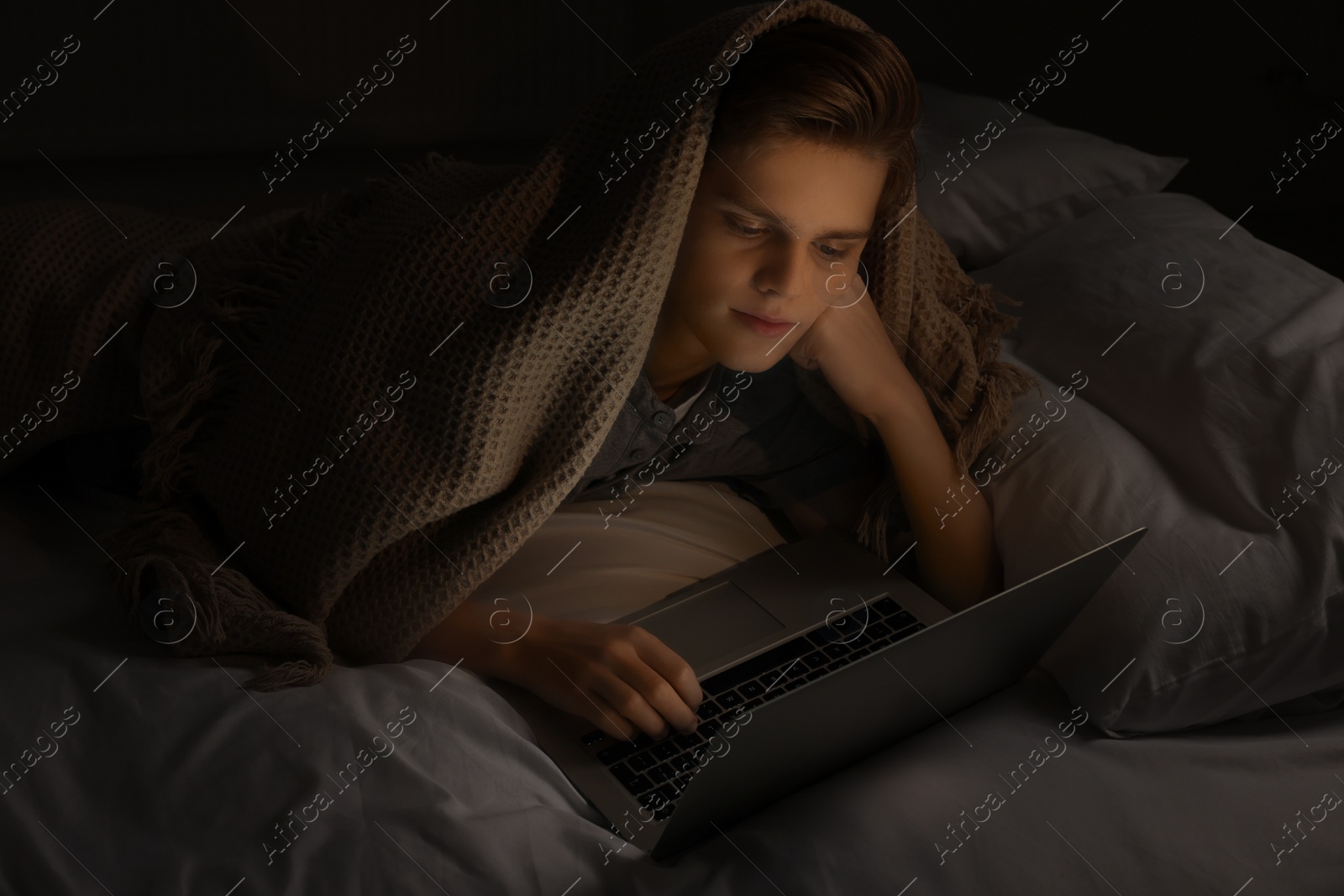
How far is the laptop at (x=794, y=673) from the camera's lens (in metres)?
0.66

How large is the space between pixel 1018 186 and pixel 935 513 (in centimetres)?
61

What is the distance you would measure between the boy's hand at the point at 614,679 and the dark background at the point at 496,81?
3.53ft

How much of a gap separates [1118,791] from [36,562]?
33.8 inches

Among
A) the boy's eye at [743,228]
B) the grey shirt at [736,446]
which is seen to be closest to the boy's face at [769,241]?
the boy's eye at [743,228]

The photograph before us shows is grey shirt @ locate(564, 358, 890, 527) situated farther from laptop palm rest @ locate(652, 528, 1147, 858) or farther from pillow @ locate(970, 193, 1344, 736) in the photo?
laptop palm rest @ locate(652, 528, 1147, 858)

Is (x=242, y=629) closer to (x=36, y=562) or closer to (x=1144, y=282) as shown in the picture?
(x=36, y=562)

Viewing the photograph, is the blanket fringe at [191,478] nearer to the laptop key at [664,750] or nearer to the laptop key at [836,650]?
the laptop key at [664,750]

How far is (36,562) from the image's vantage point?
34.9 inches

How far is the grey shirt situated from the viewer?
3.28ft

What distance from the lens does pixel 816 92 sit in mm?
830

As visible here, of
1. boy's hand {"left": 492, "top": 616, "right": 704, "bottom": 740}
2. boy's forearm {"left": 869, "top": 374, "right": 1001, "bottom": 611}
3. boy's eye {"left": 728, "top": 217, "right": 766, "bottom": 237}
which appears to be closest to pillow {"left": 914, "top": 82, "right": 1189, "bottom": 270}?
boy's forearm {"left": 869, "top": 374, "right": 1001, "bottom": 611}

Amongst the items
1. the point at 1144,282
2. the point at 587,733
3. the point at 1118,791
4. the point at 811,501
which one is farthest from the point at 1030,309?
the point at 587,733

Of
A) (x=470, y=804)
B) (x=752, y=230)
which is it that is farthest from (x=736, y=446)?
(x=470, y=804)

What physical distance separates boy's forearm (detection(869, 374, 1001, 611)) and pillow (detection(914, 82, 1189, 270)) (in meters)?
0.47
